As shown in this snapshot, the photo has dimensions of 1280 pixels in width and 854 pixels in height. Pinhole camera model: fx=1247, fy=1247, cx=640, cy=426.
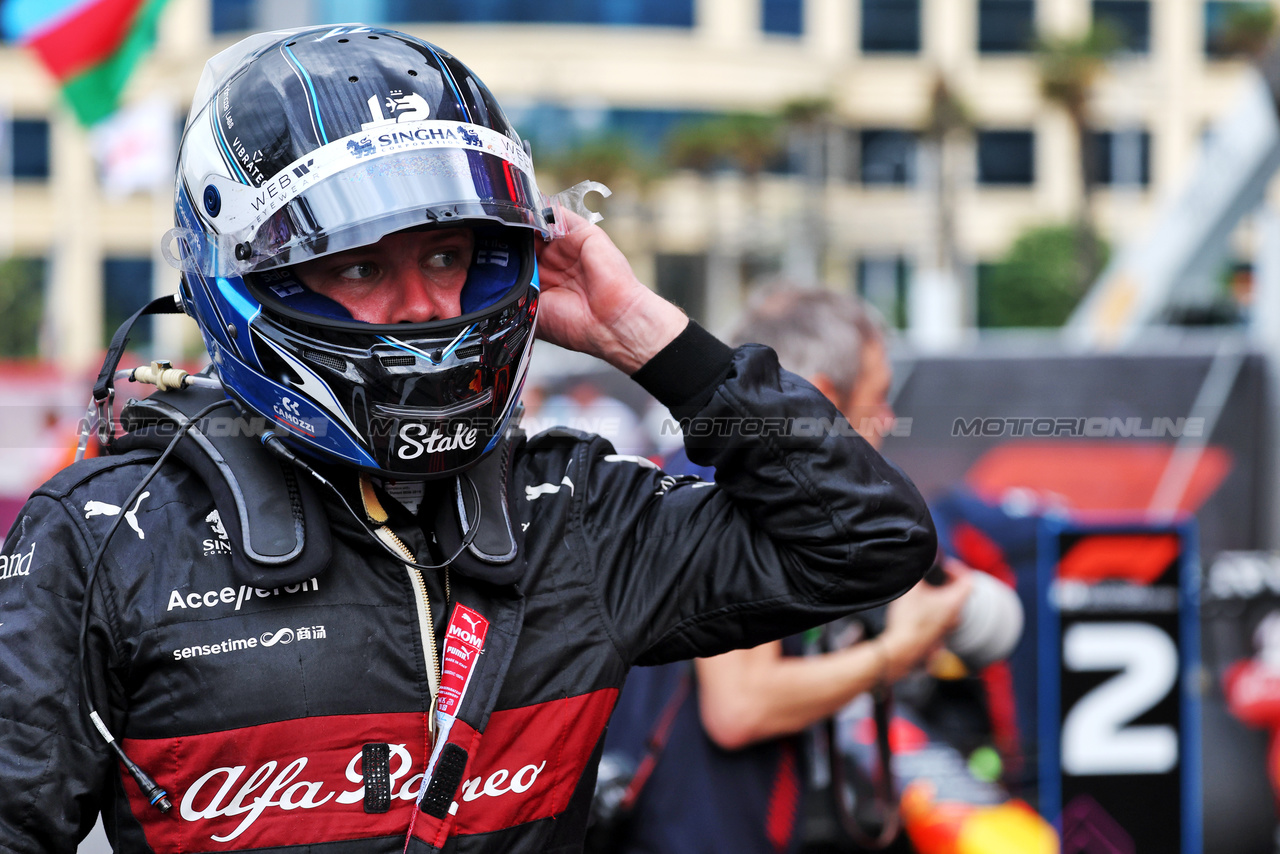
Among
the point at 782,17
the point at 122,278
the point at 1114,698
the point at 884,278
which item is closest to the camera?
the point at 1114,698

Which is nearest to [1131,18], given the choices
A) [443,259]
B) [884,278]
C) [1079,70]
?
[1079,70]

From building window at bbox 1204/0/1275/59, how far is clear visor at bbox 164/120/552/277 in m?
41.5

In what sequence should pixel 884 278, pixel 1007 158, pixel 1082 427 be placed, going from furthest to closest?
pixel 1007 158
pixel 884 278
pixel 1082 427

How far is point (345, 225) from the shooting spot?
1582 millimetres

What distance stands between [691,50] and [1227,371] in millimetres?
33783

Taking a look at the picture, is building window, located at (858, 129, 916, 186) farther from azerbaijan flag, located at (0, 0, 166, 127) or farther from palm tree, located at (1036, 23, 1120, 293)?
azerbaijan flag, located at (0, 0, 166, 127)

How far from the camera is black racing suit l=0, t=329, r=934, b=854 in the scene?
1.46 meters

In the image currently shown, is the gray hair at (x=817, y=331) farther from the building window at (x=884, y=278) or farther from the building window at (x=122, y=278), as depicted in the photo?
the building window at (x=884, y=278)

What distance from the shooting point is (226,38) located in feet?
113

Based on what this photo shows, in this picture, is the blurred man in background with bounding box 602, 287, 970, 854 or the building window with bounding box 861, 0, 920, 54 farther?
the building window with bounding box 861, 0, 920, 54

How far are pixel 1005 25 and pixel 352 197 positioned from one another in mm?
42226

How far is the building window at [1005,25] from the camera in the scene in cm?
3988

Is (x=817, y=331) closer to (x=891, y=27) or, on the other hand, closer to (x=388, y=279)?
(x=388, y=279)

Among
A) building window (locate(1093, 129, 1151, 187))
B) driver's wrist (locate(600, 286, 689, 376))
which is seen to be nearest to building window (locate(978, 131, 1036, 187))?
building window (locate(1093, 129, 1151, 187))
